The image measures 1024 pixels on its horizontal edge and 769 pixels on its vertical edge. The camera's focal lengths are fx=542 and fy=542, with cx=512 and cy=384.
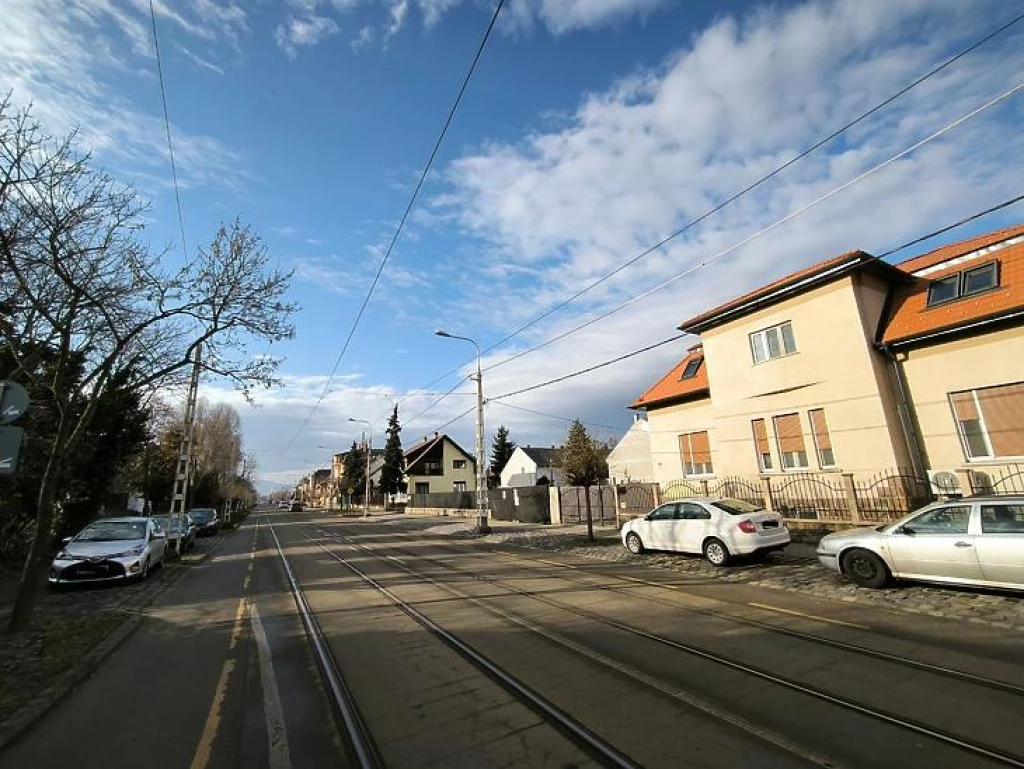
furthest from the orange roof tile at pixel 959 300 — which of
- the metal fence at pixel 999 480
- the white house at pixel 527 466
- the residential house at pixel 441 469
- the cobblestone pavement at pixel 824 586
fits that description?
the residential house at pixel 441 469

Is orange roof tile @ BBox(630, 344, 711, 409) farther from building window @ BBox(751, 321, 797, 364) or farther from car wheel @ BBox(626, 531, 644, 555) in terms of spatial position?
car wheel @ BBox(626, 531, 644, 555)

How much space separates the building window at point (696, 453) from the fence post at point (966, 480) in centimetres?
835

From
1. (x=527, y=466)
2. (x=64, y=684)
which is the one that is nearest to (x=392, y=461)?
(x=527, y=466)

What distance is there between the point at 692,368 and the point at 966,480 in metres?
11.3

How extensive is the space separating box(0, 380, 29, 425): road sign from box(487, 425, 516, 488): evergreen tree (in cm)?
6744

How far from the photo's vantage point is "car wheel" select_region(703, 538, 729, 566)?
40.2ft

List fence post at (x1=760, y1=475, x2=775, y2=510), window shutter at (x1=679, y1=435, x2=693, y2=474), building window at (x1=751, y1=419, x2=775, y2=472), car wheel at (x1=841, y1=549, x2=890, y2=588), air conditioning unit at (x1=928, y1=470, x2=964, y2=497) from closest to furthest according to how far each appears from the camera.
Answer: car wheel at (x1=841, y1=549, x2=890, y2=588) < air conditioning unit at (x1=928, y1=470, x2=964, y2=497) < fence post at (x1=760, y1=475, x2=775, y2=510) < building window at (x1=751, y1=419, x2=775, y2=472) < window shutter at (x1=679, y1=435, x2=693, y2=474)

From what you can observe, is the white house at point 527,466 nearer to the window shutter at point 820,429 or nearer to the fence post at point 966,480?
the window shutter at point 820,429

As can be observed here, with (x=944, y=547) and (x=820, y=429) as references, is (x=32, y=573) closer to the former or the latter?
(x=944, y=547)

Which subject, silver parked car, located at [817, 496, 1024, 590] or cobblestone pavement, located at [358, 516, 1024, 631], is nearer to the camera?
cobblestone pavement, located at [358, 516, 1024, 631]

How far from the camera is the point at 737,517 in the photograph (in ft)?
39.7

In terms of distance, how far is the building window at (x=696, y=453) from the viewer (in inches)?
873

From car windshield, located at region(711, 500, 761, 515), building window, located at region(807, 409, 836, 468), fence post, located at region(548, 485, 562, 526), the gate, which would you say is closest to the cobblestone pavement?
car windshield, located at region(711, 500, 761, 515)

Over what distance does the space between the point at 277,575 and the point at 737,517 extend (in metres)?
11.6
